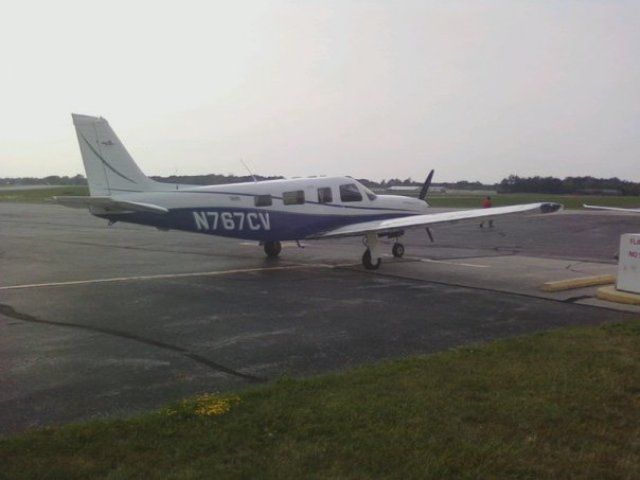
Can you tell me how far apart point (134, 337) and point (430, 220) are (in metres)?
9.41

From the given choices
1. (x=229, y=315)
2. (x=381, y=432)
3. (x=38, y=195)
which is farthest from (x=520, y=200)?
(x=38, y=195)

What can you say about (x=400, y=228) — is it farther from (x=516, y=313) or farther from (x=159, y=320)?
(x=159, y=320)

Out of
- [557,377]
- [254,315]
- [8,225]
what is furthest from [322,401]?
[8,225]

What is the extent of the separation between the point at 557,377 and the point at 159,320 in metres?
6.40

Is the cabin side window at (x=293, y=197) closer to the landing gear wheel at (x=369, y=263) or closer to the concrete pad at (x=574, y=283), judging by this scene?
the landing gear wheel at (x=369, y=263)

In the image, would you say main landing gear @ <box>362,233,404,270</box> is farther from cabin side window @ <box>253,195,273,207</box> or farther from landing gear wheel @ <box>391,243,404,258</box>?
cabin side window @ <box>253,195,273,207</box>

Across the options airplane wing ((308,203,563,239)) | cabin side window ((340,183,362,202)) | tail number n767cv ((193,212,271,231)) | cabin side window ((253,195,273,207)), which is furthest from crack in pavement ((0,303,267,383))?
cabin side window ((340,183,362,202))

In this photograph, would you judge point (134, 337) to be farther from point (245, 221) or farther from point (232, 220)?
point (245, 221)

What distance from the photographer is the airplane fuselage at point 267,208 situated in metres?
16.3

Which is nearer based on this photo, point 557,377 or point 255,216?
point 557,377

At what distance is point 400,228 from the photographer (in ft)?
54.2

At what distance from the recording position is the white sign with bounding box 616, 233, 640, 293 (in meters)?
11.5

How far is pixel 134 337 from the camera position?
8.76 meters

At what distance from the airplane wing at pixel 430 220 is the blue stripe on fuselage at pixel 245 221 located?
11.9 inches
